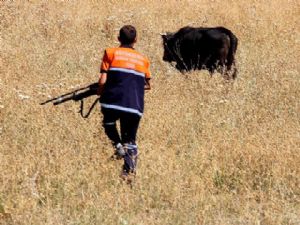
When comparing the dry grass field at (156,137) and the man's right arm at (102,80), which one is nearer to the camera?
the dry grass field at (156,137)

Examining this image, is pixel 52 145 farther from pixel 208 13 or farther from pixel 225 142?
pixel 208 13

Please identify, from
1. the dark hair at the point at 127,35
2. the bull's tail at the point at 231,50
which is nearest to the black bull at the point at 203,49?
the bull's tail at the point at 231,50

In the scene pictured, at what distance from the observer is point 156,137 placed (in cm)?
Result: 720

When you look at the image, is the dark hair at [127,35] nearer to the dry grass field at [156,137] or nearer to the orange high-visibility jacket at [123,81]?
the orange high-visibility jacket at [123,81]

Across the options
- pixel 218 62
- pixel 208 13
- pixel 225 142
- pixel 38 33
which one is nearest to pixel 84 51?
pixel 38 33

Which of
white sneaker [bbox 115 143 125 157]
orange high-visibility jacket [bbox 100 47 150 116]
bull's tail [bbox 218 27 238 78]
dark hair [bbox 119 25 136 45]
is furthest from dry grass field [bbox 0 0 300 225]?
dark hair [bbox 119 25 136 45]

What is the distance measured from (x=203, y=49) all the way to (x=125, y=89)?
4761mm

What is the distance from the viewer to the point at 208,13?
1346 cm

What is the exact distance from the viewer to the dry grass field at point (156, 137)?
5410 millimetres

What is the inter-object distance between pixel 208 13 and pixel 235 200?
8.23m

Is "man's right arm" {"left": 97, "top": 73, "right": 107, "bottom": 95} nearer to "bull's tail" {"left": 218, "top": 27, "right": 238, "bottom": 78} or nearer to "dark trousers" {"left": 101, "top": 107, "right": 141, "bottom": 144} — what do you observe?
"dark trousers" {"left": 101, "top": 107, "right": 141, "bottom": 144}

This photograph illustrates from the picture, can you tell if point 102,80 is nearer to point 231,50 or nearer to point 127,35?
point 127,35

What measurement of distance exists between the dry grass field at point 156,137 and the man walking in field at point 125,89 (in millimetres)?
226

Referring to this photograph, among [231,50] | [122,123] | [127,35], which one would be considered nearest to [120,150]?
[122,123]
